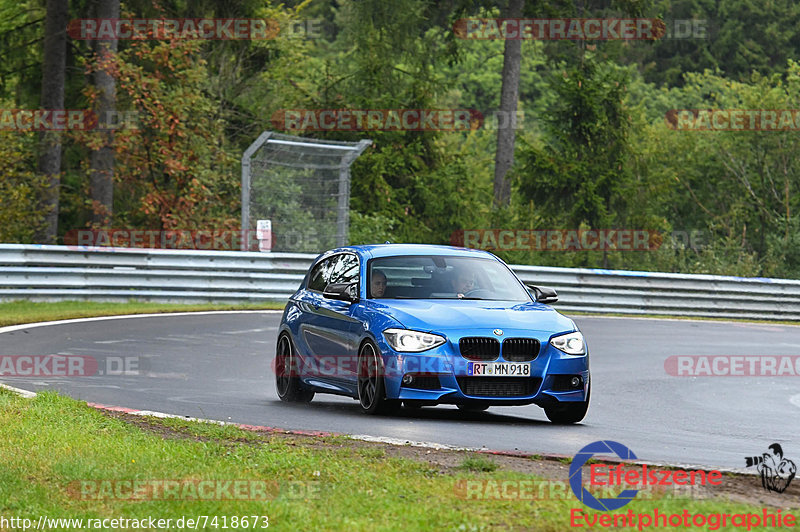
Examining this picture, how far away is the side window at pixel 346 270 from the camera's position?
1262cm

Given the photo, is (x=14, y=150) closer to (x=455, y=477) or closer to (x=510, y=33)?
(x=510, y=33)

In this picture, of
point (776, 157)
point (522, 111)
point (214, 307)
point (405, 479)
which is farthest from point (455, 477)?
point (522, 111)

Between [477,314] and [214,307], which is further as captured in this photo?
[214,307]

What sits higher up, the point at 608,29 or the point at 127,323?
the point at 608,29

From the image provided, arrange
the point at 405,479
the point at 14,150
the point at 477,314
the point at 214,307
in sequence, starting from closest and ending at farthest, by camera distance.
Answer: the point at 405,479 → the point at 477,314 → the point at 214,307 → the point at 14,150

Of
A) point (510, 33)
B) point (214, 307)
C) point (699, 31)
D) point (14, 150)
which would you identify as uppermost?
point (699, 31)

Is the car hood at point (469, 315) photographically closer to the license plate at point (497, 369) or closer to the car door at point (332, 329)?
the license plate at point (497, 369)

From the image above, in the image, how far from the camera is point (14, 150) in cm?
3262

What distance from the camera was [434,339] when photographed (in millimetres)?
10945

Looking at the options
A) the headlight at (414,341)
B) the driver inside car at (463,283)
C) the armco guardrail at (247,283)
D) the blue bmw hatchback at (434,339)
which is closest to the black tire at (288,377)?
the blue bmw hatchback at (434,339)

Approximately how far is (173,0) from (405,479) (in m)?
33.2

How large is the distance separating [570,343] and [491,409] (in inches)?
89.8

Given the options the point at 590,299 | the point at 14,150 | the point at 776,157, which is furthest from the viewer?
the point at 776,157

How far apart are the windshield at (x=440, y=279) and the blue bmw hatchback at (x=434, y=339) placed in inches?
0.5
